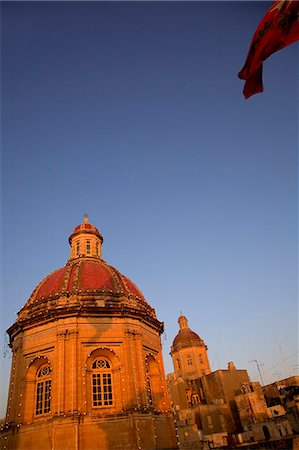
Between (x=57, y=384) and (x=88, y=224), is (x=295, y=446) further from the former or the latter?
(x=88, y=224)

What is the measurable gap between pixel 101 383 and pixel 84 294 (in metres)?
6.78

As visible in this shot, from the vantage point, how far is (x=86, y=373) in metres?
23.7

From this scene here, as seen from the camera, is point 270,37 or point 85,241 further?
point 85,241

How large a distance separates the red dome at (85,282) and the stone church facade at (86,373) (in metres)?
0.12

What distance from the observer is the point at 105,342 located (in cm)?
2498

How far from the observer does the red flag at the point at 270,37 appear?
7.65 metres

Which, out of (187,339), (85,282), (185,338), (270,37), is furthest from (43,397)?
(185,338)

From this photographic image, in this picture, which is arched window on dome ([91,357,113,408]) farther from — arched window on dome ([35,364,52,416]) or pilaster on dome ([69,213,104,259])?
pilaster on dome ([69,213,104,259])

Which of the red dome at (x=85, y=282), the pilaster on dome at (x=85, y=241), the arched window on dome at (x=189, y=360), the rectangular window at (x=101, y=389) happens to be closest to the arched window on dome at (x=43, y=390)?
the rectangular window at (x=101, y=389)

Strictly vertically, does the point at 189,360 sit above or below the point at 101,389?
above

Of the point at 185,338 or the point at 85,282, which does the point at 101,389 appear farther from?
the point at 185,338

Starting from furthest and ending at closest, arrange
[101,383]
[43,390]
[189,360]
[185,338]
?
[185,338] < [189,360] < [43,390] < [101,383]

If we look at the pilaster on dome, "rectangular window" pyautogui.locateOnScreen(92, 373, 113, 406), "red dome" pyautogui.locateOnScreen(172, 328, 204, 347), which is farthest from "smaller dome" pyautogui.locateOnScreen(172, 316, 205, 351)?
"rectangular window" pyautogui.locateOnScreen(92, 373, 113, 406)

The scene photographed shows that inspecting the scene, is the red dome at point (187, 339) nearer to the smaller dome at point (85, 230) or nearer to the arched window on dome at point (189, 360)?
the arched window on dome at point (189, 360)
